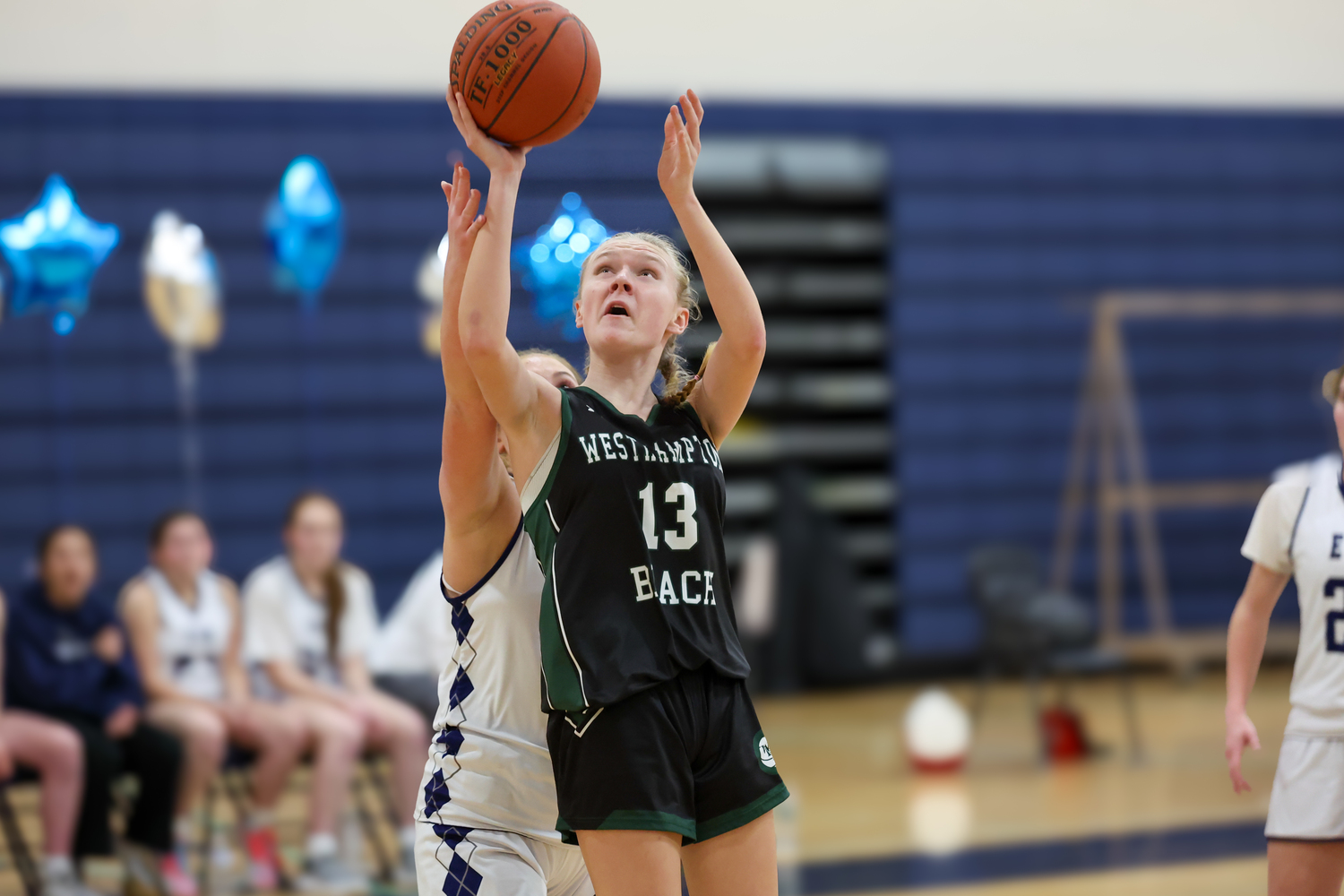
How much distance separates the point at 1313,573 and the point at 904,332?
6.54 meters

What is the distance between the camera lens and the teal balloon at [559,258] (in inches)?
95.7

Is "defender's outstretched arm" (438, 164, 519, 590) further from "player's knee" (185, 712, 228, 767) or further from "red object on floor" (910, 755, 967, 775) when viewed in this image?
"red object on floor" (910, 755, 967, 775)

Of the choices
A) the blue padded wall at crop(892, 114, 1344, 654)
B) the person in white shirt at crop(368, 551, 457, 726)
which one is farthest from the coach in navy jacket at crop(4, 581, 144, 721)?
the blue padded wall at crop(892, 114, 1344, 654)

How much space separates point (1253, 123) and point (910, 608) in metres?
4.00

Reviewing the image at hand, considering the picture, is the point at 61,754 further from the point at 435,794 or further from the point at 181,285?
the point at 435,794

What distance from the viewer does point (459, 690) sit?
2.02 m

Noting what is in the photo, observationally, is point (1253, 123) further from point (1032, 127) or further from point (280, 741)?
point (280, 741)

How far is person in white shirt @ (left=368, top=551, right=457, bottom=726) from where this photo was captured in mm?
4941

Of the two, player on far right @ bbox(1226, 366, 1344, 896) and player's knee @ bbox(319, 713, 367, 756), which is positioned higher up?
player on far right @ bbox(1226, 366, 1344, 896)

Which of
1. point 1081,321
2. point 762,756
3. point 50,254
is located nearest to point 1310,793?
point 762,756

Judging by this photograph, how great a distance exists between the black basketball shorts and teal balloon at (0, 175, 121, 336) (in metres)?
3.64

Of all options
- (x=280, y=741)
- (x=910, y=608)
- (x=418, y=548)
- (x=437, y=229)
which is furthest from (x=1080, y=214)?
(x=280, y=741)

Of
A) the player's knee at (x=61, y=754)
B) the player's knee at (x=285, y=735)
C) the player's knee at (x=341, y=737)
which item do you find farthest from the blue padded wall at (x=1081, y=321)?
the player's knee at (x=61, y=754)

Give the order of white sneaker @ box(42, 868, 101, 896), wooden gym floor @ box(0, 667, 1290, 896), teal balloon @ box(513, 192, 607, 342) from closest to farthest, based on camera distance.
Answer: teal balloon @ box(513, 192, 607, 342), white sneaker @ box(42, 868, 101, 896), wooden gym floor @ box(0, 667, 1290, 896)
